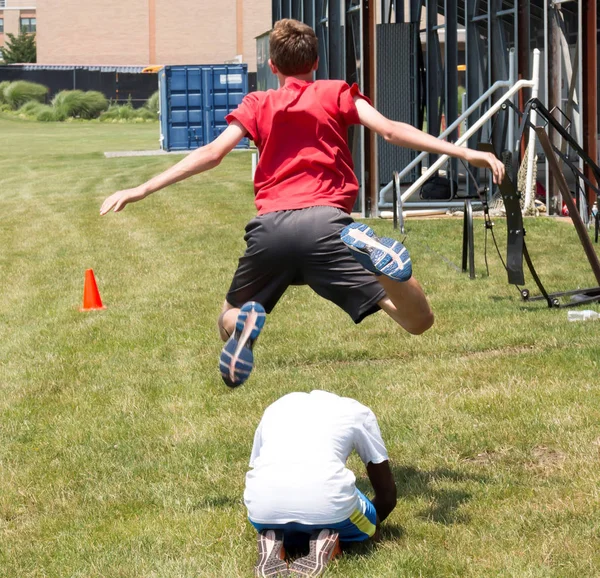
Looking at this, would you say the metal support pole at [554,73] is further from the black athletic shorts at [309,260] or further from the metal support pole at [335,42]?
the black athletic shorts at [309,260]

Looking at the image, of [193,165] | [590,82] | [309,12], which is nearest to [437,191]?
[590,82]

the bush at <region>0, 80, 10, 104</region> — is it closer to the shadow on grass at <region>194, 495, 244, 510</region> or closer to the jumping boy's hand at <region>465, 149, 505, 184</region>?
the shadow on grass at <region>194, 495, 244, 510</region>

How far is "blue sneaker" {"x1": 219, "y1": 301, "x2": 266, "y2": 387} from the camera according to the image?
5066mm

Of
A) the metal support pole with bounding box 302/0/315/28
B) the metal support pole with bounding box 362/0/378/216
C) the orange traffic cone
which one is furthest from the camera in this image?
the metal support pole with bounding box 302/0/315/28

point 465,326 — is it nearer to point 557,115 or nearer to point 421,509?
point 421,509

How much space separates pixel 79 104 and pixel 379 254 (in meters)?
65.1

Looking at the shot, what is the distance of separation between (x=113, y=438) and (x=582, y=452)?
8.90 ft

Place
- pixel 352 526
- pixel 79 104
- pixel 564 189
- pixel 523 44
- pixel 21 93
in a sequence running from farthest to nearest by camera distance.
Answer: pixel 21 93 < pixel 79 104 < pixel 523 44 < pixel 564 189 < pixel 352 526

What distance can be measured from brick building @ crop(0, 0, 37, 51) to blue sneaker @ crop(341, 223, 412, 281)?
11297cm

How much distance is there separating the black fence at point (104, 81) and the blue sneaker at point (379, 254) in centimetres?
7014

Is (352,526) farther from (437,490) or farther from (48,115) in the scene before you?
(48,115)

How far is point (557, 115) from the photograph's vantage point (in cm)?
1766

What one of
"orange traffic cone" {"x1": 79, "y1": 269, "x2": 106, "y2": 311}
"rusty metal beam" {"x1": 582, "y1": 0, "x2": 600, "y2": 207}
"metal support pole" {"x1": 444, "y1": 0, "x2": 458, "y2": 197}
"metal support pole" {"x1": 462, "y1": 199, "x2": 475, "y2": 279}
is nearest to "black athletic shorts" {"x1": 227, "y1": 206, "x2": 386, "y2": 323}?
"metal support pole" {"x1": 462, "y1": 199, "x2": 475, "y2": 279}

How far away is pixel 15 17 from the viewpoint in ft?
371
